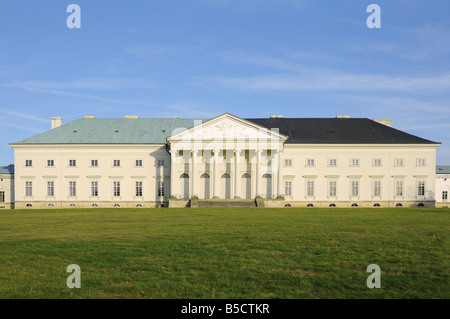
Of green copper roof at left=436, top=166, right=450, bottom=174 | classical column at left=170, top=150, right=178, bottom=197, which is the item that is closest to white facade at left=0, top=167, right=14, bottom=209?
classical column at left=170, top=150, right=178, bottom=197

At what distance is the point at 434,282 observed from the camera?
9062 millimetres

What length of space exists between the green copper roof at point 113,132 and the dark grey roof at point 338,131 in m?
12.4

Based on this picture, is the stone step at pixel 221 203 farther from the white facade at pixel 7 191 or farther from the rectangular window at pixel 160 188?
the white facade at pixel 7 191

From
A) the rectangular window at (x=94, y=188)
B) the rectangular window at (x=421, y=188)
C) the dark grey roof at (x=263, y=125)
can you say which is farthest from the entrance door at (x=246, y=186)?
the rectangular window at (x=421, y=188)

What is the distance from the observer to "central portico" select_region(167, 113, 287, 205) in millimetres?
49406

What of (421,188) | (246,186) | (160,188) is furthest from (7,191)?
(421,188)

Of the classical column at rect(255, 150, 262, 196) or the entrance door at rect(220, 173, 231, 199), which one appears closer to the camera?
the classical column at rect(255, 150, 262, 196)

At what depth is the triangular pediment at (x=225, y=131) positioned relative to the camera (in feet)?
162

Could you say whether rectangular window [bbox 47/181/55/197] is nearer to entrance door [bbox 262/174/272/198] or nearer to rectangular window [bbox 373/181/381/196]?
entrance door [bbox 262/174/272/198]

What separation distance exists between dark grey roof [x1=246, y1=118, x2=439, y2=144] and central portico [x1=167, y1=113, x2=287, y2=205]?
4.84 metres

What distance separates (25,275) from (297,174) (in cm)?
4534
